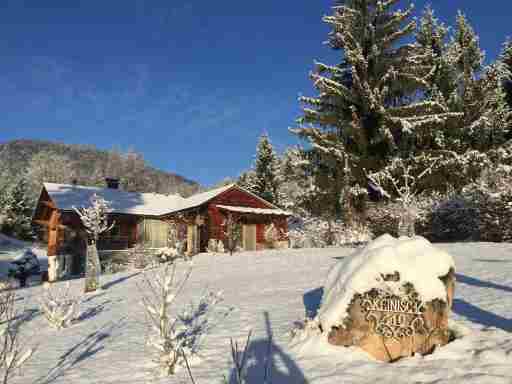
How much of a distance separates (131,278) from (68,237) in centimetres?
1065

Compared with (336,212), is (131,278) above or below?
below

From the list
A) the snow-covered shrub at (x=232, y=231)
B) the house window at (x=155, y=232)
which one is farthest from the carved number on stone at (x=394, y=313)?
the house window at (x=155, y=232)

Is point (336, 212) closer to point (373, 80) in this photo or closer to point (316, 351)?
point (373, 80)

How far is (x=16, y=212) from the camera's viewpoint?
41156 millimetres

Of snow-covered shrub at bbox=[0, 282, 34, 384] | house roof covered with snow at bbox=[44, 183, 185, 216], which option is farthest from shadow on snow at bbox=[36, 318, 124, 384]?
house roof covered with snow at bbox=[44, 183, 185, 216]

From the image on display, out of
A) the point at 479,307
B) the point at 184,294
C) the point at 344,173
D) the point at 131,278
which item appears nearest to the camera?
the point at 479,307

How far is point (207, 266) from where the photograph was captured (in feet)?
56.6

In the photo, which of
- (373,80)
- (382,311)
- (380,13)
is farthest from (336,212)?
(382,311)

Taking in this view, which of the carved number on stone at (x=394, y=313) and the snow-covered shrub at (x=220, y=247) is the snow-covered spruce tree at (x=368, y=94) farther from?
the carved number on stone at (x=394, y=313)

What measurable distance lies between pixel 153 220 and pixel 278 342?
76.2 ft

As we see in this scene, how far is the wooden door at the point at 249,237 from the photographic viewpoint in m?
26.5

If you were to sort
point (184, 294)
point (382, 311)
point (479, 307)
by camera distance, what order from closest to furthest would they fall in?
point (382, 311) < point (479, 307) < point (184, 294)

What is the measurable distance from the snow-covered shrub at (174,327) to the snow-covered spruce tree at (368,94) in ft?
49.8

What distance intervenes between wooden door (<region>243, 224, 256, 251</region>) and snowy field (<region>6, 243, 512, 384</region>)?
45.6ft
